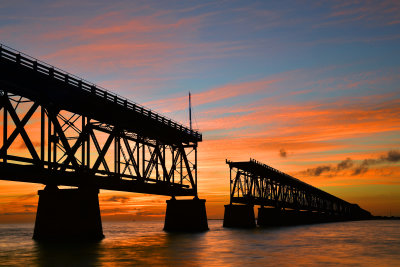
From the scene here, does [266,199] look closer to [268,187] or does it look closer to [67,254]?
[268,187]

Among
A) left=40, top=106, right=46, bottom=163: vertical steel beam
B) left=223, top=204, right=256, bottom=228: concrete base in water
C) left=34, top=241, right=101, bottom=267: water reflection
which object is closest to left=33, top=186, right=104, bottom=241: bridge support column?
left=34, top=241, right=101, bottom=267: water reflection

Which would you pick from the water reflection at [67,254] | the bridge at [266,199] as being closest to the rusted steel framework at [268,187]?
the bridge at [266,199]

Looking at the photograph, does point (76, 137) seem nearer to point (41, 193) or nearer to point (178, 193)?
point (41, 193)

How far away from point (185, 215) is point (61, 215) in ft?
97.7

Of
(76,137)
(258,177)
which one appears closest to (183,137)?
(76,137)

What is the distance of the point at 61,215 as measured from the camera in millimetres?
39281

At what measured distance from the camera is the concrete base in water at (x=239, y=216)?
90562 mm

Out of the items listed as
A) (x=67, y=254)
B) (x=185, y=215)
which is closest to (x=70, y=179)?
(x=67, y=254)

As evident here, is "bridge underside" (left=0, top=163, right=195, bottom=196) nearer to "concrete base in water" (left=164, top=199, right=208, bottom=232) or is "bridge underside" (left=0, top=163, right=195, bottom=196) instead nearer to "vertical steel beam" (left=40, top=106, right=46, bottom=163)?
"vertical steel beam" (left=40, top=106, right=46, bottom=163)

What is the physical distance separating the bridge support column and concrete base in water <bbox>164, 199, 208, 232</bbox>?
2655cm

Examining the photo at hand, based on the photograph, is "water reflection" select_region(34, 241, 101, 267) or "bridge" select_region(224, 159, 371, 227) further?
"bridge" select_region(224, 159, 371, 227)

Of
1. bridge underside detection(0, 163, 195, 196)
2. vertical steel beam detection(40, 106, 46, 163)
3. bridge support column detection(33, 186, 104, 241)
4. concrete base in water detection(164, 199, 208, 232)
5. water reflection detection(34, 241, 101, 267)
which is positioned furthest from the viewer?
concrete base in water detection(164, 199, 208, 232)

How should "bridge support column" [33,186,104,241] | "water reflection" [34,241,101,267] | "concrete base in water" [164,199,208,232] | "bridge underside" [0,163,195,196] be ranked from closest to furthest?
1. "water reflection" [34,241,101,267]
2. "bridge underside" [0,163,195,196]
3. "bridge support column" [33,186,104,241]
4. "concrete base in water" [164,199,208,232]

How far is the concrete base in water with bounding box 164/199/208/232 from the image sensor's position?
6638 centimetres
